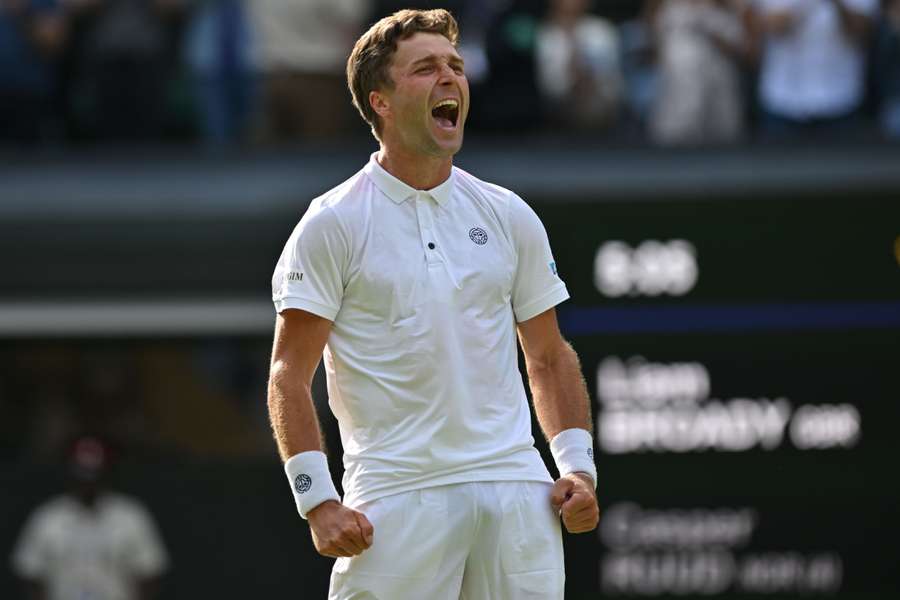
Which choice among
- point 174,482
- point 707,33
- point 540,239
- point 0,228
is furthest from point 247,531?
point 540,239

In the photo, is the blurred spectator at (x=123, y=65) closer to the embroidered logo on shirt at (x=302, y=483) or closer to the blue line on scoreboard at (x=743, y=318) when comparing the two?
the blue line on scoreboard at (x=743, y=318)

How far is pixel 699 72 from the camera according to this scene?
1044 centimetres

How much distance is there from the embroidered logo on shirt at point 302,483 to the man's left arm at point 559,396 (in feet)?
2.08

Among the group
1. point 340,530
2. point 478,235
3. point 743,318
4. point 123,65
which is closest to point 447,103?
point 478,235

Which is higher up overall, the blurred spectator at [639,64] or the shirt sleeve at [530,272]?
the blurred spectator at [639,64]

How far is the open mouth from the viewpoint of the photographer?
15.9 feet

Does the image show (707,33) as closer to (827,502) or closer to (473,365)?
(827,502)

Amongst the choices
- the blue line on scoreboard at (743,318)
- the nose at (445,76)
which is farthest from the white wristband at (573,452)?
the blue line on scoreboard at (743,318)

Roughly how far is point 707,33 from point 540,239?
5.55 m

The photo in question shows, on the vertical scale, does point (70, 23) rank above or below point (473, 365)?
above

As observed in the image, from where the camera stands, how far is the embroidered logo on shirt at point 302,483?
470cm

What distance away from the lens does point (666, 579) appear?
1053 cm

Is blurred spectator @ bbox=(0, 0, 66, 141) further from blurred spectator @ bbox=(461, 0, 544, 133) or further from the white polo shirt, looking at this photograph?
the white polo shirt

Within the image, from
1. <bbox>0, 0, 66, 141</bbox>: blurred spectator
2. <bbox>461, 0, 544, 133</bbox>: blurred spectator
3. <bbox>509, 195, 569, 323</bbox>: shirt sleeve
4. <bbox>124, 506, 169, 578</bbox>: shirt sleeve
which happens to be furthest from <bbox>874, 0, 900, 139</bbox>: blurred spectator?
<bbox>509, 195, 569, 323</bbox>: shirt sleeve
